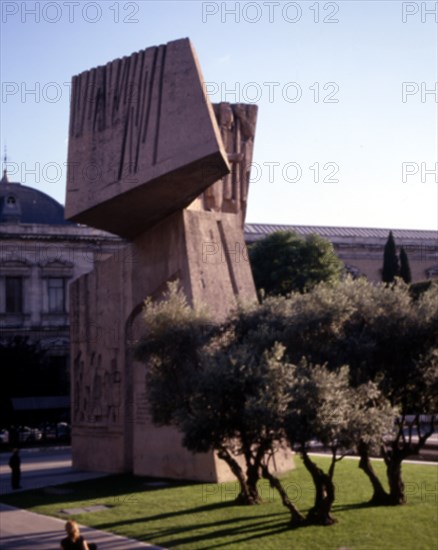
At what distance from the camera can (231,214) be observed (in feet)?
82.3

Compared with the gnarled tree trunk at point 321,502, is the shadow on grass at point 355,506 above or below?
below

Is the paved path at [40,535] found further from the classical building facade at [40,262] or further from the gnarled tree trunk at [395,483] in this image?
the classical building facade at [40,262]

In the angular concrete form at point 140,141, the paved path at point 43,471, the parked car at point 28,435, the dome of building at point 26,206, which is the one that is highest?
the dome of building at point 26,206

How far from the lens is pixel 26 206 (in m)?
59.1

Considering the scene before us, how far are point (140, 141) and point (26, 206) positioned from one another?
3840 centimetres

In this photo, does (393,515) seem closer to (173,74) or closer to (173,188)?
(173,188)

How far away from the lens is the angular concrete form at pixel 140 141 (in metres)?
20.8

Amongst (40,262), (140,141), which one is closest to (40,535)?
(140,141)

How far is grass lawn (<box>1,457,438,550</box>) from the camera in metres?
15.7

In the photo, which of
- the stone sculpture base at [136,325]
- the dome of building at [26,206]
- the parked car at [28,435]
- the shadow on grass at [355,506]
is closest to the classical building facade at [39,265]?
the dome of building at [26,206]

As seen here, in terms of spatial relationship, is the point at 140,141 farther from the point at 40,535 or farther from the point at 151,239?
the point at 40,535

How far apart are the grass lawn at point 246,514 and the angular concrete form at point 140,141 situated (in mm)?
6816

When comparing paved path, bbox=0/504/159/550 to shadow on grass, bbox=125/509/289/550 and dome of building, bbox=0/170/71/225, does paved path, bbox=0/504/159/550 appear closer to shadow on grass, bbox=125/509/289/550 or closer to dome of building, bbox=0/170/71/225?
shadow on grass, bbox=125/509/289/550

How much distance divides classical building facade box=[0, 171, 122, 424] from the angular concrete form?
1277 inches
